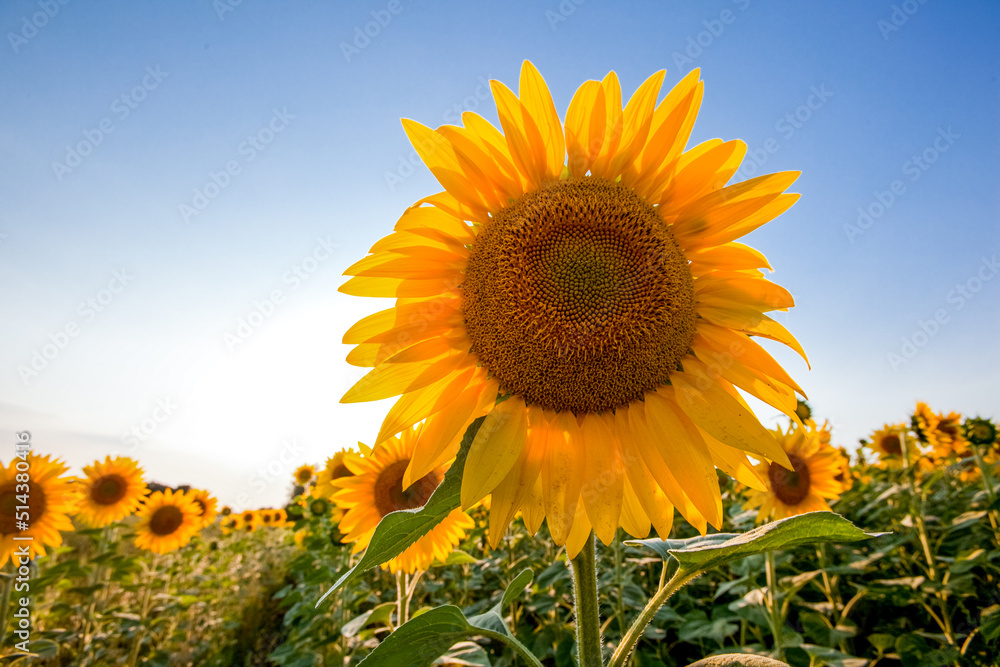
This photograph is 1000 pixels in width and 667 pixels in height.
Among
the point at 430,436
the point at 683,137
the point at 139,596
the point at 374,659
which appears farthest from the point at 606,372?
the point at 139,596

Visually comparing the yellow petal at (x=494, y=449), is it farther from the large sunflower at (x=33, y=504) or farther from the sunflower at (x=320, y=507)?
the sunflower at (x=320, y=507)

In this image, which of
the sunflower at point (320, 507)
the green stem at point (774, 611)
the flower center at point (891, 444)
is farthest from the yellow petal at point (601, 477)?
the flower center at point (891, 444)

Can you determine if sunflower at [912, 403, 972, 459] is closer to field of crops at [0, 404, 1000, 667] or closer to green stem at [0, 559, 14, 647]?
field of crops at [0, 404, 1000, 667]

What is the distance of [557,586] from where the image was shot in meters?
4.08

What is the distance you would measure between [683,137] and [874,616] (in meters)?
5.06

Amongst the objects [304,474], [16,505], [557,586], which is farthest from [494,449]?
[304,474]

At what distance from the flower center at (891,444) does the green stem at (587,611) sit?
7177 millimetres

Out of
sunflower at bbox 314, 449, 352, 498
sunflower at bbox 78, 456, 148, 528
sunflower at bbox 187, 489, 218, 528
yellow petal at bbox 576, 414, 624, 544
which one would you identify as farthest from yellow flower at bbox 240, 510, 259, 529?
yellow petal at bbox 576, 414, 624, 544

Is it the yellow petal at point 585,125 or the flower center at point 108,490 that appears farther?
the flower center at point 108,490

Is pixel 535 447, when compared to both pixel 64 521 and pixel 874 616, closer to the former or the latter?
pixel 874 616

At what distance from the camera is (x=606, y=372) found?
1335 millimetres

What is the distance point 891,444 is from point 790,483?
3771mm

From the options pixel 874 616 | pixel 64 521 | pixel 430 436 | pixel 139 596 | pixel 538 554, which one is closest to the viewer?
pixel 430 436

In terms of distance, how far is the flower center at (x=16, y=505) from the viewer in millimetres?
4434
